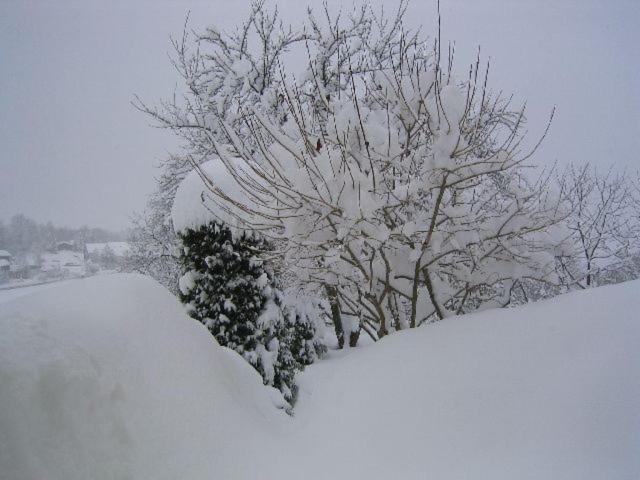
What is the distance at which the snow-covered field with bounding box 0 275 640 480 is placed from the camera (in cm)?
116

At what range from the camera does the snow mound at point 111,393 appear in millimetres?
1062

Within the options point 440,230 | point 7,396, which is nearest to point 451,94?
point 440,230

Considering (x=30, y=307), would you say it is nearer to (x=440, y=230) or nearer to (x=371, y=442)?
(x=371, y=442)

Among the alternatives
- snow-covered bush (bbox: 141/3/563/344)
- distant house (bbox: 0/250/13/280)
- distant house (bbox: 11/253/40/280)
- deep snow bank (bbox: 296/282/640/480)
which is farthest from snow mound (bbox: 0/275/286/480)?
distant house (bbox: 11/253/40/280)

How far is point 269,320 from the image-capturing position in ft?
14.5

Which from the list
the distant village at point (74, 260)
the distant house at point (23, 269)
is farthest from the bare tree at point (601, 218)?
the distant village at point (74, 260)

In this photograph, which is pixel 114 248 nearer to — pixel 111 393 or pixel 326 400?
pixel 326 400

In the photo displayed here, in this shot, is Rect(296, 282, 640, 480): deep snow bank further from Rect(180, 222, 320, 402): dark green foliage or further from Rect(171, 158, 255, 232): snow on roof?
Rect(171, 158, 255, 232): snow on roof

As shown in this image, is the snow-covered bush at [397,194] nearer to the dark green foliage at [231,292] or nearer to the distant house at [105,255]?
the dark green foliage at [231,292]

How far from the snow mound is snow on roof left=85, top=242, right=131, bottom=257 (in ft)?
68.3

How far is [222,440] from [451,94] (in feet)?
8.33

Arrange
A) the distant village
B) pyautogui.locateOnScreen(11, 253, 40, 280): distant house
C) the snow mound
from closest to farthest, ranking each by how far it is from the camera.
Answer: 1. the snow mound
2. pyautogui.locateOnScreen(11, 253, 40, 280): distant house
3. the distant village

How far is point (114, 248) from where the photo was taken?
2697 cm

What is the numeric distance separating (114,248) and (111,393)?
2957 cm
